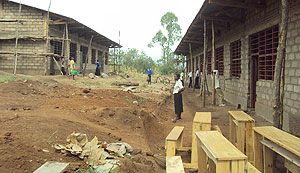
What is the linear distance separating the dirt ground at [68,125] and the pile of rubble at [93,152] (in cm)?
10

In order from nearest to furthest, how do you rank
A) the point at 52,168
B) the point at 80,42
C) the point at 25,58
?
the point at 52,168
the point at 25,58
the point at 80,42

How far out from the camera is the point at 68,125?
178 inches

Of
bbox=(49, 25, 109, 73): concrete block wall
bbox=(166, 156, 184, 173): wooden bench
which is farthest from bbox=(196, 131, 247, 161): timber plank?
bbox=(49, 25, 109, 73): concrete block wall

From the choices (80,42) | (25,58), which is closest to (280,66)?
(25,58)

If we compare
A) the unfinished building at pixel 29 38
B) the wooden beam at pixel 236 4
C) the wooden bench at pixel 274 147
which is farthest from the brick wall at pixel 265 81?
the unfinished building at pixel 29 38

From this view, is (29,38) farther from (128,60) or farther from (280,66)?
(128,60)

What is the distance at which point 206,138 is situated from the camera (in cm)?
255

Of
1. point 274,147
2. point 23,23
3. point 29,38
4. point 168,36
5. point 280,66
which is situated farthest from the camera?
point 168,36

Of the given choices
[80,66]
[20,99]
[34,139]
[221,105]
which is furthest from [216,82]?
[80,66]

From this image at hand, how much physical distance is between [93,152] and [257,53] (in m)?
7.11

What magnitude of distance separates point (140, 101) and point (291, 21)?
635cm

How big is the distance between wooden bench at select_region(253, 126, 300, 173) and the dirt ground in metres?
1.41

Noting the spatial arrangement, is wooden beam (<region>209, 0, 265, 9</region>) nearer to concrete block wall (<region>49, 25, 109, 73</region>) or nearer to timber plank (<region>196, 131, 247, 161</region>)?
timber plank (<region>196, 131, 247, 161</region>)

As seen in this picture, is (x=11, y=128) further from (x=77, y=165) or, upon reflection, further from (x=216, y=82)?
(x=216, y=82)
